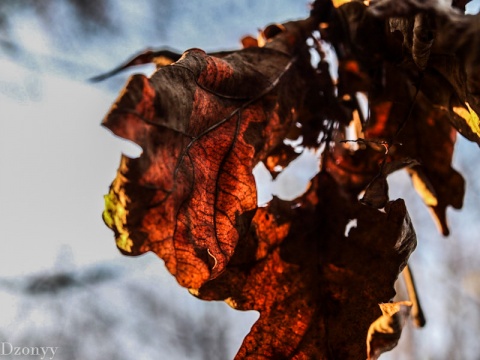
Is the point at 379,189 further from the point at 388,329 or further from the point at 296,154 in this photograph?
the point at 296,154

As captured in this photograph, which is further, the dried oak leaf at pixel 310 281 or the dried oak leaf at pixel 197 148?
the dried oak leaf at pixel 310 281

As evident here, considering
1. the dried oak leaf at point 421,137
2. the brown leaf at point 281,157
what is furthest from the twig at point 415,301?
the brown leaf at point 281,157

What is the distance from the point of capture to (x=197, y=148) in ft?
1.82

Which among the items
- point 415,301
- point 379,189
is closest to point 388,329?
point 379,189

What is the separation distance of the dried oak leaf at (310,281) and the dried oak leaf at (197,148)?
10cm

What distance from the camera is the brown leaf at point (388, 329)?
1.53 ft

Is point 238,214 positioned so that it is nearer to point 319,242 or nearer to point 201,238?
point 201,238

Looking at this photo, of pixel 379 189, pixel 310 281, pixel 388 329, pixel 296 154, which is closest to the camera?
pixel 388 329

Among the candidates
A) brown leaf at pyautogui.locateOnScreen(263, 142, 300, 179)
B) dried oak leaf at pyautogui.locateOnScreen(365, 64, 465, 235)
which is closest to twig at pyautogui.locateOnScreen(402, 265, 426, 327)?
dried oak leaf at pyautogui.locateOnScreen(365, 64, 465, 235)

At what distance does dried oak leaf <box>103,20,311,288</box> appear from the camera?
0.45 m

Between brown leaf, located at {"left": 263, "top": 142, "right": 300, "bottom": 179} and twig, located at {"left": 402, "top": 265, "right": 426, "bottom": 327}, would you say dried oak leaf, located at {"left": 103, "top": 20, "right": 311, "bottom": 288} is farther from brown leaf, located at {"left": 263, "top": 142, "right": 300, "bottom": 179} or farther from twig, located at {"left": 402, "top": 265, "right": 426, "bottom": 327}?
twig, located at {"left": 402, "top": 265, "right": 426, "bottom": 327}

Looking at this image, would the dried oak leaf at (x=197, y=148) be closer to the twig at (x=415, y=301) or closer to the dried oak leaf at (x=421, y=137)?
the dried oak leaf at (x=421, y=137)

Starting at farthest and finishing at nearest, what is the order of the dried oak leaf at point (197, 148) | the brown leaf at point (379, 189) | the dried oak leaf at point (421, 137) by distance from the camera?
the dried oak leaf at point (421, 137) → the brown leaf at point (379, 189) → the dried oak leaf at point (197, 148)

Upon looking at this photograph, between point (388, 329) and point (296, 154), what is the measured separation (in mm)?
389
